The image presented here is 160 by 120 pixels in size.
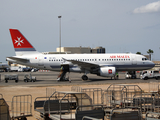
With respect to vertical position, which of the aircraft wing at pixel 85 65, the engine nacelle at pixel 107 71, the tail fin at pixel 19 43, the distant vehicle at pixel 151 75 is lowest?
the distant vehicle at pixel 151 75

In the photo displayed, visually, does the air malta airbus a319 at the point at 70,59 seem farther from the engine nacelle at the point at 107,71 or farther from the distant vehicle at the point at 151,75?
the distant vehicle at the point at 151,75

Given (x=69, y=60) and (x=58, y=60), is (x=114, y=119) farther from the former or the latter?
(x=58, y=60)

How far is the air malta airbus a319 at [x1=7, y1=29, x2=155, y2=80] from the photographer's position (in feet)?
127

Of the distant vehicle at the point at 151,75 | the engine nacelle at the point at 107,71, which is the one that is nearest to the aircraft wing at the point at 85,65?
the engine nacelle at the point at 107,71

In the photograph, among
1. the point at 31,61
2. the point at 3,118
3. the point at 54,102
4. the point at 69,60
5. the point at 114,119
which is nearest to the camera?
the point at 114,119

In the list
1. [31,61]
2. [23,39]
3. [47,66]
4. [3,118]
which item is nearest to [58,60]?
[47,66]

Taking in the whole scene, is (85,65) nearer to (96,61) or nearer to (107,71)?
(96,61)

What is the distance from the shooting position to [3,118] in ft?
32.7

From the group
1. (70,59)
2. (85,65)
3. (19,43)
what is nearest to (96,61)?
(85,65)

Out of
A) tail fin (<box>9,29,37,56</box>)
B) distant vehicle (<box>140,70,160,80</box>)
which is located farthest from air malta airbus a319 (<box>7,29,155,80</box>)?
distant vehicle (<box>140,70,160,80</box>)

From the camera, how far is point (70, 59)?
131 ft

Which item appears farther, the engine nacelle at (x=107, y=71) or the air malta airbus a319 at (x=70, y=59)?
the air malta airbus a319 at (x=70, y=59)

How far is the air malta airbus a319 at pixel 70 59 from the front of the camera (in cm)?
3881

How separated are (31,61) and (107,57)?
13.1 m
